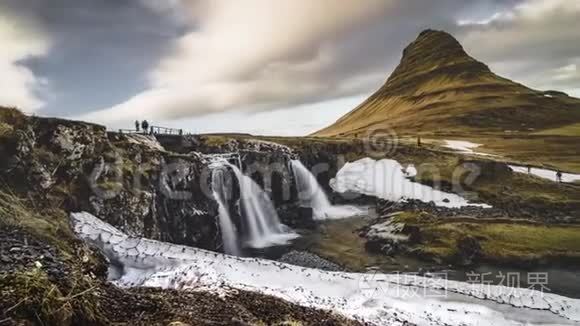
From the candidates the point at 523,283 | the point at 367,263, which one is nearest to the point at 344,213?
the point at 367,263

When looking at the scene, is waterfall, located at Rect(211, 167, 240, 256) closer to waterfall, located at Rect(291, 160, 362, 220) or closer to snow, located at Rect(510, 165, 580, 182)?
waterfall, located at Rect(291, 160, 362, 220)

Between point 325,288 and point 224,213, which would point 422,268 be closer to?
point 325,288

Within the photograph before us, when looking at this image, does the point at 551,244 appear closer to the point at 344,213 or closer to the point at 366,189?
the point at 344,213

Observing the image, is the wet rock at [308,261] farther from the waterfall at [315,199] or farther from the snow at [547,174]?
the snow at [547,174]

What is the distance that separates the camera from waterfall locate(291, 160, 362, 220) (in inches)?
2116

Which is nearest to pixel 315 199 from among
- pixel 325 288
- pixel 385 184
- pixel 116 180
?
pixel 385 184

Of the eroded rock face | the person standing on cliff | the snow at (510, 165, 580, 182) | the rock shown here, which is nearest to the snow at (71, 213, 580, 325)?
the eroded rock face

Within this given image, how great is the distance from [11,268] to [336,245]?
103ft

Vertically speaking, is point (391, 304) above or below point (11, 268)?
below

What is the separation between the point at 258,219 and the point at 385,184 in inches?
1078

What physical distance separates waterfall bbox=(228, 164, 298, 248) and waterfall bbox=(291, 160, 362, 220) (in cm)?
825

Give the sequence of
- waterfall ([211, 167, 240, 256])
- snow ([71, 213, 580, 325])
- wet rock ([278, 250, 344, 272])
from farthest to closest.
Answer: waterfall ([211, 167, 240, 256]) < wet rock ([278, 250, 344, 272]) < snow ([71, 213, 580, 325])

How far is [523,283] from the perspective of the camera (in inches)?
1117

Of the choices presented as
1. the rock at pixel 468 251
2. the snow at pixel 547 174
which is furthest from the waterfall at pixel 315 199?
the snow at pixel 547 174
